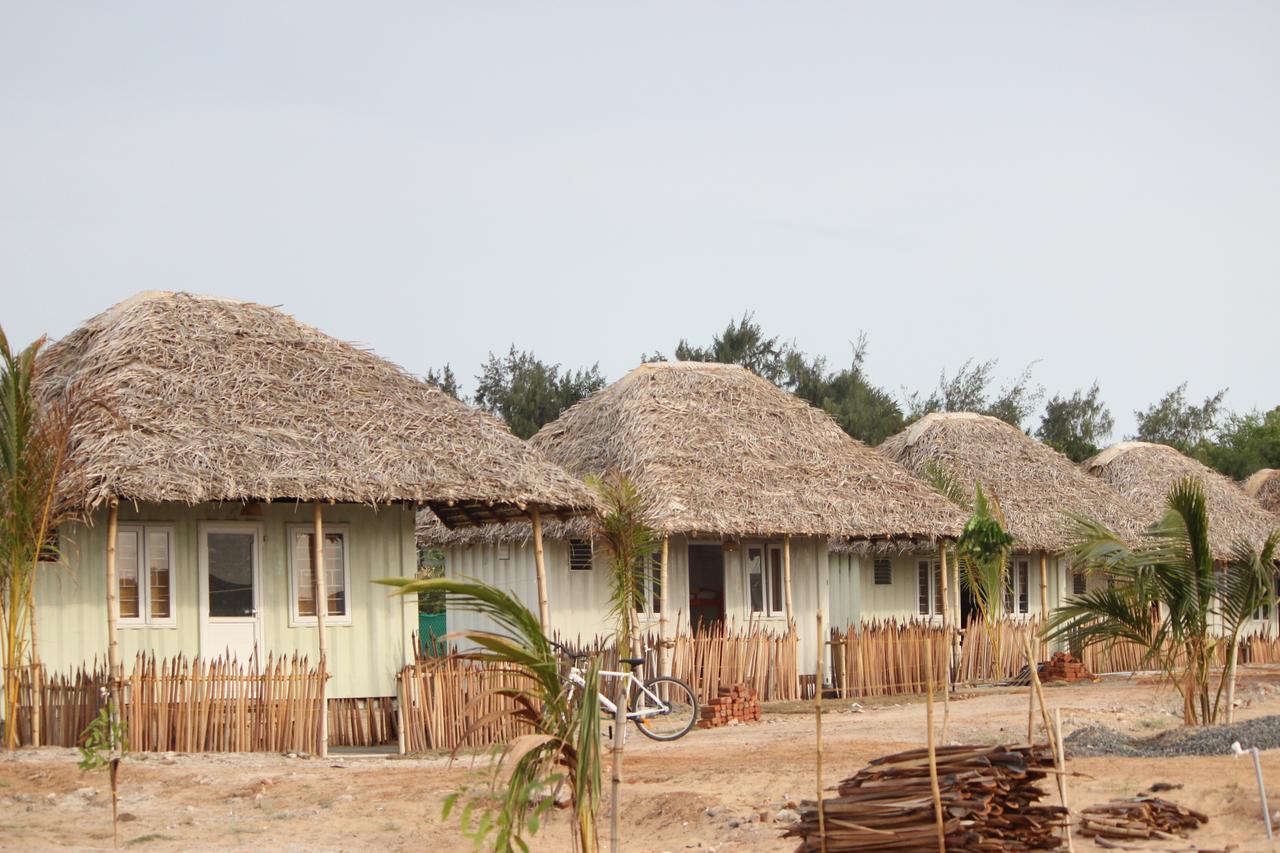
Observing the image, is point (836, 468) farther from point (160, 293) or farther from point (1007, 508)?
point (160, 293)

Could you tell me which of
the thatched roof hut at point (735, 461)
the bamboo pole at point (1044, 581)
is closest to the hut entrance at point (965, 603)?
the bamboo pole at point (1044, 581)

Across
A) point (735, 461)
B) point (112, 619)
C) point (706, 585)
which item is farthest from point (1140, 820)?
point (706, 585)

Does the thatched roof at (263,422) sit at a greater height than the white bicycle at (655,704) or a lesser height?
greater

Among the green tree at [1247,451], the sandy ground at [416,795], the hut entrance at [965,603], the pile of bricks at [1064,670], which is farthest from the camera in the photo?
the green tree at [1247,451]

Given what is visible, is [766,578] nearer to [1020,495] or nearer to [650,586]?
[650,586]

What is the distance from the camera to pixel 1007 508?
26.0 m

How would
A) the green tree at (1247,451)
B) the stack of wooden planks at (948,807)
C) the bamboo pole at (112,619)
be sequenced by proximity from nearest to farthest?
the stack of wooden planks at (948,807)
the bamboo pole at (112,619)
the green tree at (1247,451)

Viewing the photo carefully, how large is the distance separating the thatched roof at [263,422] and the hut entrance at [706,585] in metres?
5.51

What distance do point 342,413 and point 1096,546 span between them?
738 cm

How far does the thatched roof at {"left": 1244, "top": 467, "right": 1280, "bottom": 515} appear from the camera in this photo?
116 feet

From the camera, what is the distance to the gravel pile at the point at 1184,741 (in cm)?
1237

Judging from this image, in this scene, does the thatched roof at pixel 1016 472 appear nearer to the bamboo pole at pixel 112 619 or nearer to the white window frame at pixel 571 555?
the white window frame at pixel 571 555

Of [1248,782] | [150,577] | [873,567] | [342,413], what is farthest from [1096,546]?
[873,567]

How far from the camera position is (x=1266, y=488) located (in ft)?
118
